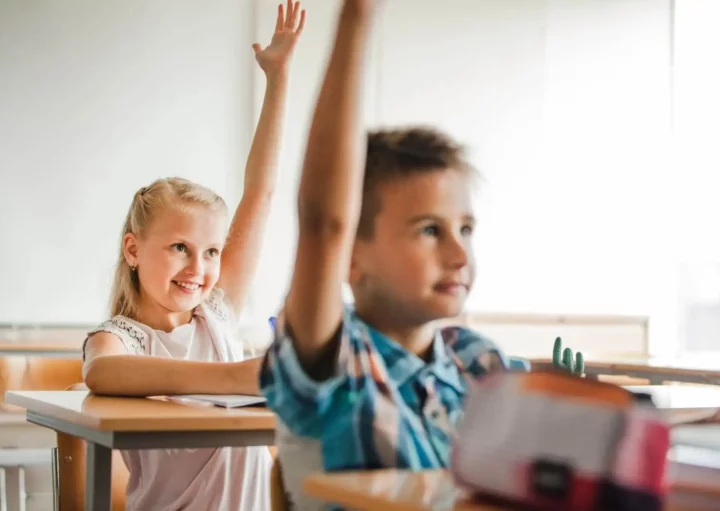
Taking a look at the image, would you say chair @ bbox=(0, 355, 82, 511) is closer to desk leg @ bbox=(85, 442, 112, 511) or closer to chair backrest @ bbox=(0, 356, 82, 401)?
chair backrest @ bbox=(0, 356, 82, 401)

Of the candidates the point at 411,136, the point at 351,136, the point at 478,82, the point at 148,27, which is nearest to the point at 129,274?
the point at 411,136

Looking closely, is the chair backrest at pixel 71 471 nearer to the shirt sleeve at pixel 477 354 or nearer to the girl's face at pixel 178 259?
the girl's face at pixel 178 259

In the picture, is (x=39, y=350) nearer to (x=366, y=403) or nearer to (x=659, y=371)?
(x=659, y=371)

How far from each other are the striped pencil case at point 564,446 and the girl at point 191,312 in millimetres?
1057

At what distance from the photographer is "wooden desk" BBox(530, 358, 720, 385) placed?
127 inches

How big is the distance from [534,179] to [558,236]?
36 cm

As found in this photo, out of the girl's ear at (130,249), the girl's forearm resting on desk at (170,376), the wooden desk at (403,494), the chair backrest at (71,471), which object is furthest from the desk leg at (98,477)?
the wooden desk at (403,494)

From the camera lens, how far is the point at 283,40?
6.96ft

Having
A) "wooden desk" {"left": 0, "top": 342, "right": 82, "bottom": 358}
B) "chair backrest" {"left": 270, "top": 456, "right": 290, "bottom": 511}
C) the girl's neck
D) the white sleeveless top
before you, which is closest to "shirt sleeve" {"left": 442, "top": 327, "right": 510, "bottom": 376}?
"chair backrest" {"left": 270, "top": 456, "right": 290, "bottom": 511}

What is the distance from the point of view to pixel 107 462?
5.28 feet

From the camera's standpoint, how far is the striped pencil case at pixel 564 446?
67 centimetres

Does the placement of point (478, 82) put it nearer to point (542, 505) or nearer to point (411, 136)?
point (411, 136)

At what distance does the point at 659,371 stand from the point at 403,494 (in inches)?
112

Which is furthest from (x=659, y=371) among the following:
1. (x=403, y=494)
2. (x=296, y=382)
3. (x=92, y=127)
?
(x=92, y=127)
